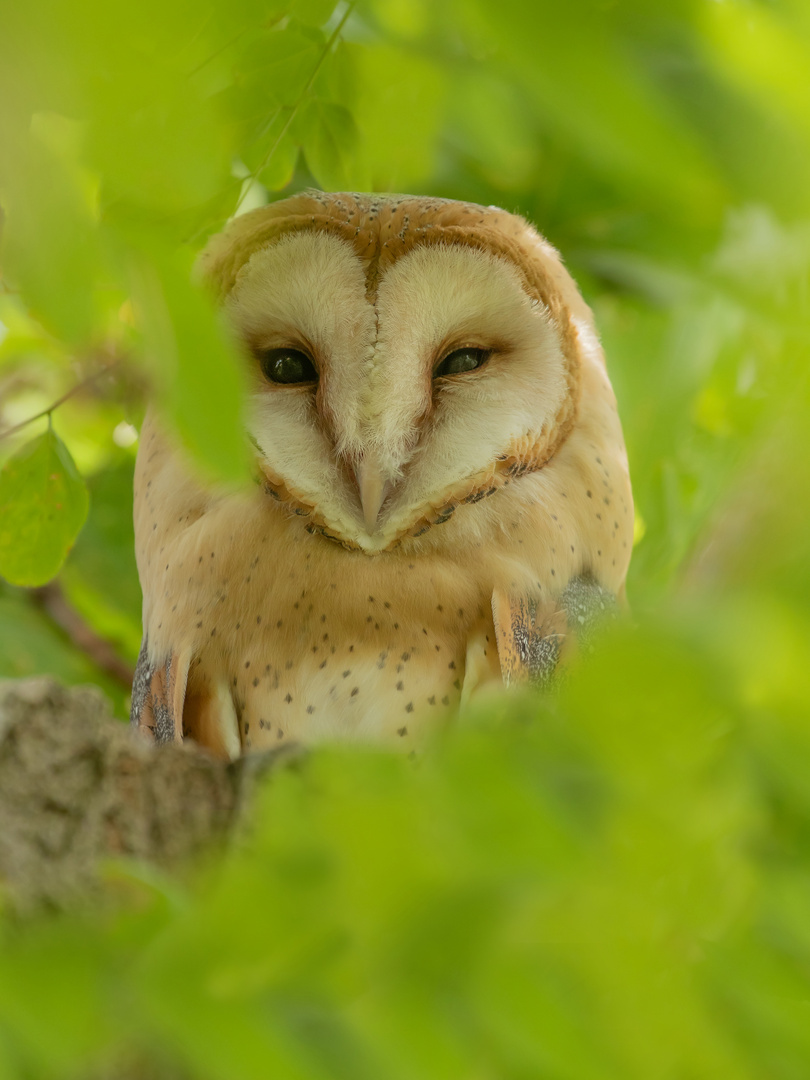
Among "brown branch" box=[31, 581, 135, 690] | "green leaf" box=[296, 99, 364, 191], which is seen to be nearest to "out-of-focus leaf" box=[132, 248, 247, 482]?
"green leaf" box=[296, 99, 364, 191]

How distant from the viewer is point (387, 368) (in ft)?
2.77

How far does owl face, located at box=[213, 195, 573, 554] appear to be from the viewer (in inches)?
33.5

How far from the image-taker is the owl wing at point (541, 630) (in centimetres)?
84

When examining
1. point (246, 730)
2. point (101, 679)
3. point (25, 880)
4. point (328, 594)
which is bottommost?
point (101, 679)

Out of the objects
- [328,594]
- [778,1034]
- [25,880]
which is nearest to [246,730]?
[328,594]

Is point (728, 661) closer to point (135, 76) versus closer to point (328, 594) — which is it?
point (135, 76)

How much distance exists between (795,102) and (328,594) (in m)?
0.71

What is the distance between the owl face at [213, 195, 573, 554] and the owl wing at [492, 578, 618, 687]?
11 cm

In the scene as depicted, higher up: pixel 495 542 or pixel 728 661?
pixel 728 661

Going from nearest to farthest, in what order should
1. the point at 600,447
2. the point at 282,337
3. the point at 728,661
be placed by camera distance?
the point at 728,661 → the point at 282,337 → the point at 600,447

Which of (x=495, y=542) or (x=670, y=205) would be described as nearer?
(x=670, y=205)

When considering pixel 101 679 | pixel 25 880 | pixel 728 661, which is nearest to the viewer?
pixel 728 661

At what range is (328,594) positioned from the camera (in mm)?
888

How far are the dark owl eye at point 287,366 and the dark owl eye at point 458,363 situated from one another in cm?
12
